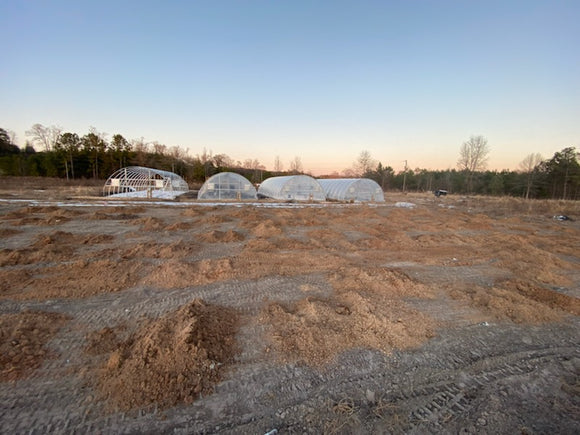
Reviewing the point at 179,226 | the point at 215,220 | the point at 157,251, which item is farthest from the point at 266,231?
the point at 157,251

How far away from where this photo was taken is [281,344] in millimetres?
3730

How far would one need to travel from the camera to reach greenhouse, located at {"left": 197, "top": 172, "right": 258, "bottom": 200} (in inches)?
926

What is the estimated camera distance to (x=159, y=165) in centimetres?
4381

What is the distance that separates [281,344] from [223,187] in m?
21.5

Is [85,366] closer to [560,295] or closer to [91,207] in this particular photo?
[560,295]

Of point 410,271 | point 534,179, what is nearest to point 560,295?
point 410,271

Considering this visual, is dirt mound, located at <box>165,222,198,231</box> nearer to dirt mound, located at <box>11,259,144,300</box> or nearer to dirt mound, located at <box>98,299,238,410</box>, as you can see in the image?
dirt mound, located at <box>11,259,144,300</box>

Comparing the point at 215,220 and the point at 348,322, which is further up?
the point at 215,220

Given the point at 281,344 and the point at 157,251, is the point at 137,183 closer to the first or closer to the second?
the point at 157,251

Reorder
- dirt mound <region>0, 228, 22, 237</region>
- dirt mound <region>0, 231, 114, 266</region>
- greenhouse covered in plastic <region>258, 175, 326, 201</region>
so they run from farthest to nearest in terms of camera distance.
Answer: greenhouse covered in plastic <region>258, 175, 326, 201</region>
dirt mound <region>0, 228, 22, 237</region>
dirt mound <region>0, 231, 114, 266</region>

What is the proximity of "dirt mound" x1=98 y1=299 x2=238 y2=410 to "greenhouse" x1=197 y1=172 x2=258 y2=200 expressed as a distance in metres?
20.2

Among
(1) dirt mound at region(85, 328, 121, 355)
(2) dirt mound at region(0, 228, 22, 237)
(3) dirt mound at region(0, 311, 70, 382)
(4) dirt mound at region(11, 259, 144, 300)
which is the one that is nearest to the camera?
(3) dirt mound at region(0, 311, 70, 382)

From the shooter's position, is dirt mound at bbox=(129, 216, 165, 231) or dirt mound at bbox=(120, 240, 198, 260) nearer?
dirt mound at bbox=(120, 240, 198, 260)

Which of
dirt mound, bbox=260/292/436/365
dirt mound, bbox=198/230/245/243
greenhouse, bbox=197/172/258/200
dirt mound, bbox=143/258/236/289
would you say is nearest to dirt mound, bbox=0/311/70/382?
dirt mound, bbox=143/258/236/289
